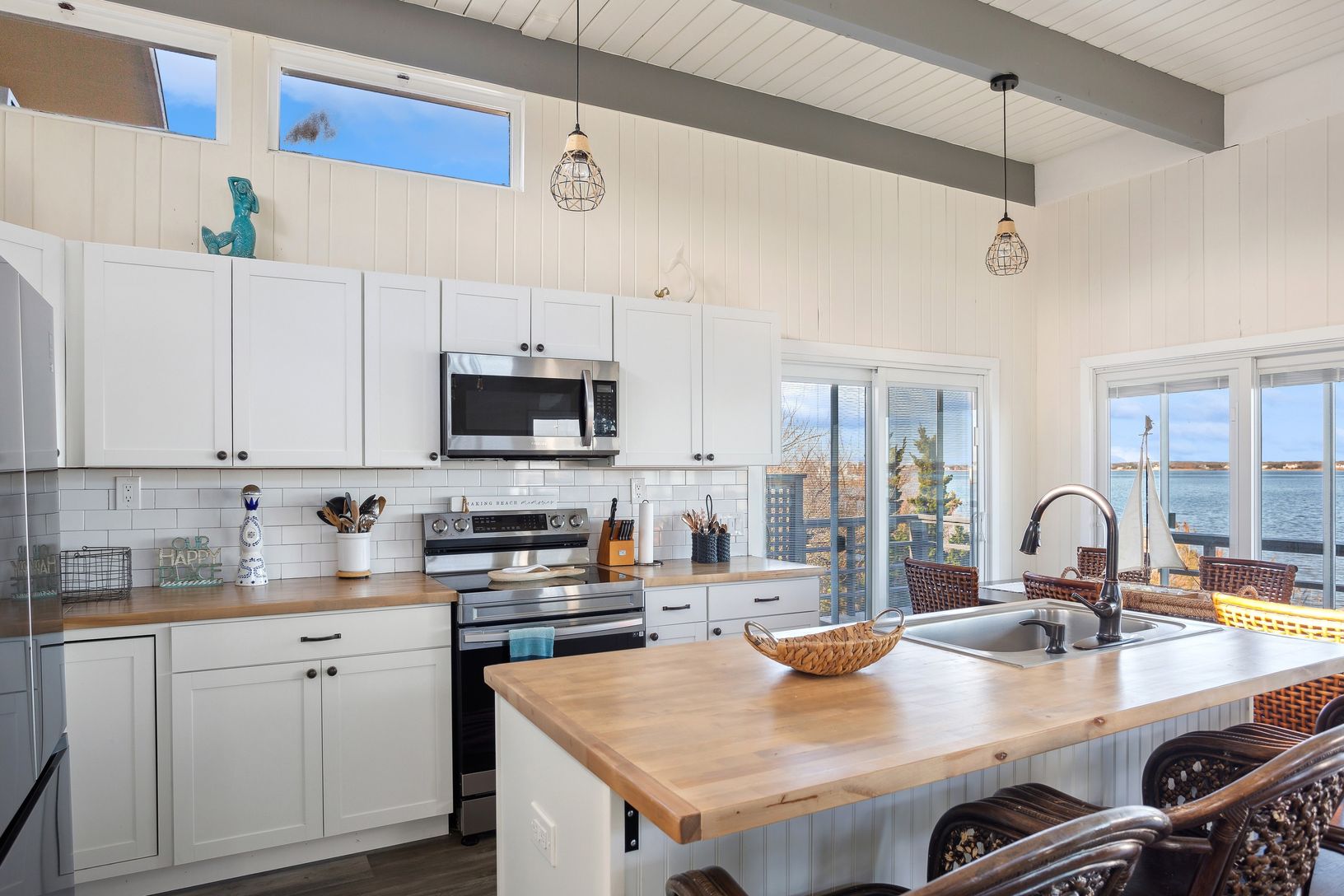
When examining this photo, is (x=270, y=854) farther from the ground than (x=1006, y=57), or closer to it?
closer to it

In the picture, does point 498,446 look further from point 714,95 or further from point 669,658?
point 714,95

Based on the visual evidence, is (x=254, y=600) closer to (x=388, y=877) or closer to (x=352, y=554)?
(x=352, y=554)

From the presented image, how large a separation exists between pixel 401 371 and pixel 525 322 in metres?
0.58

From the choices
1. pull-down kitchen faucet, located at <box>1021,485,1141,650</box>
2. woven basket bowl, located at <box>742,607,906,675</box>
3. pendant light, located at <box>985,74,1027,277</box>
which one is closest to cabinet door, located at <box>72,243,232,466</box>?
woven basket bowl, located at <box>742,607,906,675</box>

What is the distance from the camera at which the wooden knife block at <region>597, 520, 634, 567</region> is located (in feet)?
13.0

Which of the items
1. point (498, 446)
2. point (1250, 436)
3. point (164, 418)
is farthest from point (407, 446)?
point (1250, 436)

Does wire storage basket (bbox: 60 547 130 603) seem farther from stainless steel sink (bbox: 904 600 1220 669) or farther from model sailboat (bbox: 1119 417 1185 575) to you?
model sailboat (bbox: 1119 417 1185 575)

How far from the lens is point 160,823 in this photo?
269 cm

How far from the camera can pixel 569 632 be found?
10.8ft

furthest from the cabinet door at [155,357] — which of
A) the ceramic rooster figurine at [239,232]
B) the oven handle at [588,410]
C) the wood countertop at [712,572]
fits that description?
the wood countertop at [712,572]

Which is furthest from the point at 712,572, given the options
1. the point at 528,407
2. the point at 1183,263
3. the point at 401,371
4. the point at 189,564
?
the point at 1183,263

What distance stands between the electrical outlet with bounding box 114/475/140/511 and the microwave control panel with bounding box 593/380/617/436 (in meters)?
1.80

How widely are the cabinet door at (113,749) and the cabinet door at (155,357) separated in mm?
706

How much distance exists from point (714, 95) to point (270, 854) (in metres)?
3.99
